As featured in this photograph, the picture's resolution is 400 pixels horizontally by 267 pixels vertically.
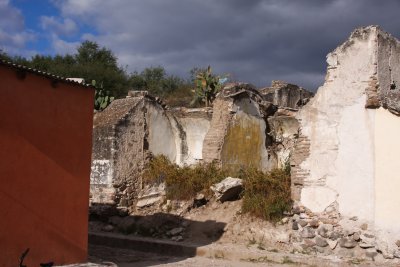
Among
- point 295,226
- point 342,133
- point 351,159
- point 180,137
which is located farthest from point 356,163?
point 180,137

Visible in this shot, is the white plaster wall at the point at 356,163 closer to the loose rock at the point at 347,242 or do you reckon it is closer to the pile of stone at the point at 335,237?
the pile of stone at the point at 335,237

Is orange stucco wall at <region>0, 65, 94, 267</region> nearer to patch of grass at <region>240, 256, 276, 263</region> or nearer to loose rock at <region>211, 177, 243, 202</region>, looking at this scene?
patch of grass at <region>240, 256, 276, 263</region>

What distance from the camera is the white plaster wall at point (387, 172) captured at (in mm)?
10422

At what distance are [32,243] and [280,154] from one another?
35.5 feet

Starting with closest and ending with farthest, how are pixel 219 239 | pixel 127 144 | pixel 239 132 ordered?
pixel 219 239, pixel 127 144, pixel 239 132

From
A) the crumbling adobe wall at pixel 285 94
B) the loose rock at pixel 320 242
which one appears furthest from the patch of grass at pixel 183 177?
the crumbling adobe wall at pixel 285 94

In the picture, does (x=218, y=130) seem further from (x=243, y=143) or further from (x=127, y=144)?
(x=127, y=144)

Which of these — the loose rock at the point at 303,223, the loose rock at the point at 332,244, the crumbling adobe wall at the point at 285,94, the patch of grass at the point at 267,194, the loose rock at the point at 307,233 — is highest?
the crumbling adobe wall at the point at 285,94

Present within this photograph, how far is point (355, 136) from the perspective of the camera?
1112 cm

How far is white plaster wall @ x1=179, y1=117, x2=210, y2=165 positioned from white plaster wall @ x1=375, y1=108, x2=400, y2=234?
8685 mm

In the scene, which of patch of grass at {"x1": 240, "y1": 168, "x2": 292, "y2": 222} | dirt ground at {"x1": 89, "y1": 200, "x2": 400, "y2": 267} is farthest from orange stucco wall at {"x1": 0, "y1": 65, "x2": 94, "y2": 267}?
patch of grass at {"x1": 240, "y1": 168, "x2": 292, "y2": 222}

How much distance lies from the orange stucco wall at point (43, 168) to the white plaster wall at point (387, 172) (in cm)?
607

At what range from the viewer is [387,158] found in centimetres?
1064

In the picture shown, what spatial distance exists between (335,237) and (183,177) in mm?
5445
